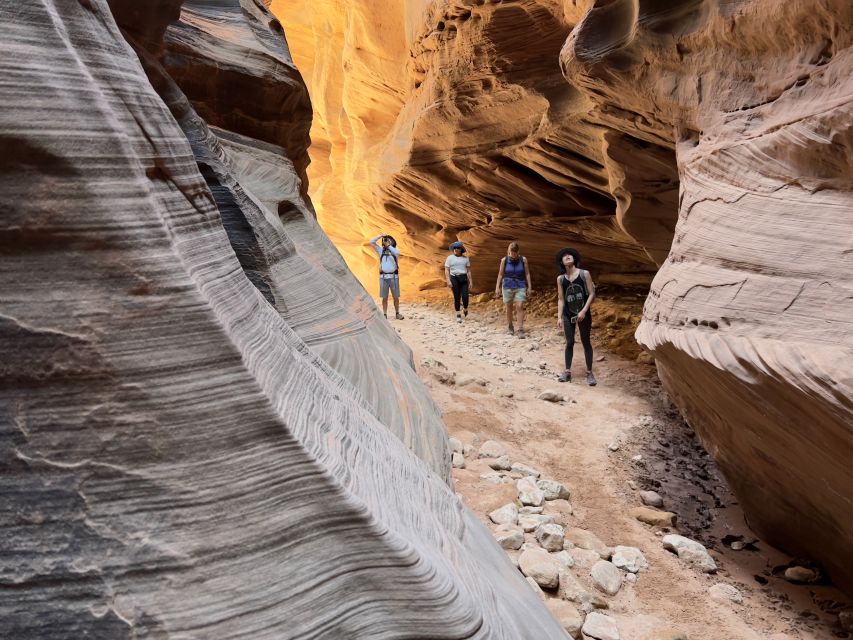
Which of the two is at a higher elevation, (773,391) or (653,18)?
(653,18)

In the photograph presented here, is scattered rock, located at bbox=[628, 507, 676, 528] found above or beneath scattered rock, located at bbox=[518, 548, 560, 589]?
beneath

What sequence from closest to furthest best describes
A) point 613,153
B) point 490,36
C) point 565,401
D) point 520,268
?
1. point 565,401
2. point 613,153
3. point 490,36
4. point 520,268

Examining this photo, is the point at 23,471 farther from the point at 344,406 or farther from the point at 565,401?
the point at 565,401

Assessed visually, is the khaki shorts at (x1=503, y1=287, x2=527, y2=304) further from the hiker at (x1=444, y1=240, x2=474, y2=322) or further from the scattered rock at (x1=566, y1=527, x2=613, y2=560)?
the scattered rock at (x1=566, y1=527, x2=613, y2=560)

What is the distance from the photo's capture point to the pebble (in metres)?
3.06

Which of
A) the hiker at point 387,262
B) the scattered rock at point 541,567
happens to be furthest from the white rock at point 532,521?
the hiker at point 387,262

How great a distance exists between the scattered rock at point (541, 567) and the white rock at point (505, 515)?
0.34 metres

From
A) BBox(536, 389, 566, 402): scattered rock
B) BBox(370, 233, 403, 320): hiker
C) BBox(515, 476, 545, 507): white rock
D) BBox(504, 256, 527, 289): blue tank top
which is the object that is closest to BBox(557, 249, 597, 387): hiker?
BBox(536, 389, 566, 402): scattered rock

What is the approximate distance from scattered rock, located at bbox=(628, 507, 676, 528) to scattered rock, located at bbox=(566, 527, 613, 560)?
0.52 m

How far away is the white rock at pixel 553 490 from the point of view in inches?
139

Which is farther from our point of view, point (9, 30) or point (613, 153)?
point (613, 153)

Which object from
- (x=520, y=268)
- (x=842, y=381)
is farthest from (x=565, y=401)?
(x=842, y=381)

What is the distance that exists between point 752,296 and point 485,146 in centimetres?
637

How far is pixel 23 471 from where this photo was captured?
101 centimetres
